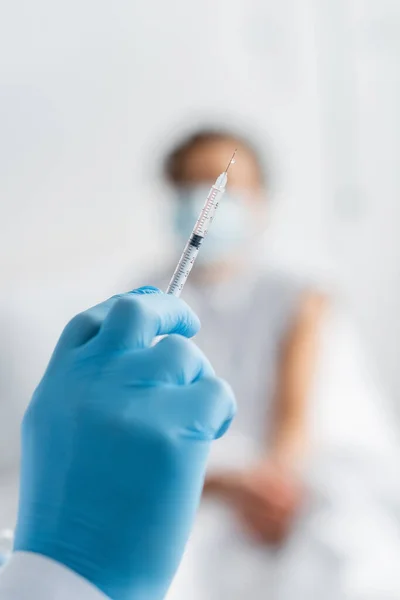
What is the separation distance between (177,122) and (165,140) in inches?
2.4

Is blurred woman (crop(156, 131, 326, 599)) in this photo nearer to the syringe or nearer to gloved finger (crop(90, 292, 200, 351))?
the syringe

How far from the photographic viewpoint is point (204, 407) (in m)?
0.43

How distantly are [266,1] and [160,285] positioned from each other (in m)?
0.82

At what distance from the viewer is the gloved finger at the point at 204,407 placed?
0.42 meters

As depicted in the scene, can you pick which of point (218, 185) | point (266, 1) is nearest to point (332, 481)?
point (218, 185)

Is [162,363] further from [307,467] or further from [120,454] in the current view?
[307,467]

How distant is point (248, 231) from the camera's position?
129cm

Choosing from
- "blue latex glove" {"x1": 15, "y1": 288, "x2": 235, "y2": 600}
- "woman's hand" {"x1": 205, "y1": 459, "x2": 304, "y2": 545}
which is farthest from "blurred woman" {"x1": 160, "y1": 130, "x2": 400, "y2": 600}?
"blue latex glove" {"x1": 15, "y1": 288, "x2": 235, "y2": 600}

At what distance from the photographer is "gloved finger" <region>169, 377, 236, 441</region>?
42cm

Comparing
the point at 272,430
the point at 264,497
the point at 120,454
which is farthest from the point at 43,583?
the point at 272,430

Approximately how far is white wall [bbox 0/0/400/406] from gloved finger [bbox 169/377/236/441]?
91 centimetres

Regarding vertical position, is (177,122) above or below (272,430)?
above

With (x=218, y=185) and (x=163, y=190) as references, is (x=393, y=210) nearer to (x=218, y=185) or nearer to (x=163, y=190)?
(x=163, y=190)

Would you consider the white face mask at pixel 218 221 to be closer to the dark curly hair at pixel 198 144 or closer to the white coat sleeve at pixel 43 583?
the dark curly hair at pixel 198 144
